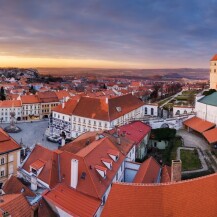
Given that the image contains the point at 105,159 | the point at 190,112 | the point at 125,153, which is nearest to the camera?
the point at 105,159

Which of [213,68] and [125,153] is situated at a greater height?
[213,68]

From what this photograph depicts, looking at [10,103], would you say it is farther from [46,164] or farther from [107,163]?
[107,163]

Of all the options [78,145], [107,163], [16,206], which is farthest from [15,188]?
[78,145]

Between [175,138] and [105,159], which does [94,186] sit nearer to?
[105,159]

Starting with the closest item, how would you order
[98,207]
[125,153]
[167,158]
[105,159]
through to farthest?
[98,207], [105,159], [125,153], [167,158]

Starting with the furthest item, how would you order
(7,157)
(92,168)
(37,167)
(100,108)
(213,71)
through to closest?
(213,71), (100,108), (7,157), (37,167), (92,168)

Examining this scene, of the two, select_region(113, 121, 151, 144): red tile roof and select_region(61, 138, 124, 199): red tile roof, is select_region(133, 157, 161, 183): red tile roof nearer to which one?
select_region(61, 138, 124, 199): red tile roof

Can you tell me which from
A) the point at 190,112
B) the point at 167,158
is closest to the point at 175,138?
the point at 167,158
